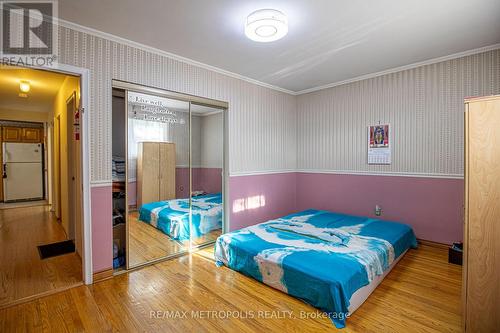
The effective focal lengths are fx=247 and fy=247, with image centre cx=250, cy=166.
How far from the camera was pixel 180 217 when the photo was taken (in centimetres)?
357

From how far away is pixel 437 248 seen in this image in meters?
3.47

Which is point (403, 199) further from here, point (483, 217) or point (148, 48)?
point (148, 48)

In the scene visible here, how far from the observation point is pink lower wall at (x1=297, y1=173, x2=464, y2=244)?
3371mm

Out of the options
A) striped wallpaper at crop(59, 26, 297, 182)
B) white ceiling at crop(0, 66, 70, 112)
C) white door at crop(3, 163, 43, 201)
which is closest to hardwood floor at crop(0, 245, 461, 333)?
striped wallpaper at crop(59, 26, 297, 182)

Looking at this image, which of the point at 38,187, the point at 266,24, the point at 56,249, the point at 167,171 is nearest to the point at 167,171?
the point at 167,171

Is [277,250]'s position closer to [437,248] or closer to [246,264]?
[246,264]

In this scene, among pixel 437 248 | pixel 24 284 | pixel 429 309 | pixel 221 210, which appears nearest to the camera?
pixel 429 309

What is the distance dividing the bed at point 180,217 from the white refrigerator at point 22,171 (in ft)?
20.8

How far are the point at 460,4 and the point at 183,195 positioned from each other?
3.68m

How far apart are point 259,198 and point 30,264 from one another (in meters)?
3.26

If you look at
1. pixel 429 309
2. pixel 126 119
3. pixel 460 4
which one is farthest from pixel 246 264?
pixel 460 4

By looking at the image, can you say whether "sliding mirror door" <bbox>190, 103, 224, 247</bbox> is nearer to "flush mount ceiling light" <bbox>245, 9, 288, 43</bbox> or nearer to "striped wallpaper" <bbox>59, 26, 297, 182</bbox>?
"striped wallpaper" <bbox>59, 26, 297, 182</bbox>

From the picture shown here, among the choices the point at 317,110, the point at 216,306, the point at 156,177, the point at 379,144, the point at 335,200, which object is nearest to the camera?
the point at 216,306

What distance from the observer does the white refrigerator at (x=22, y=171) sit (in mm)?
6941
